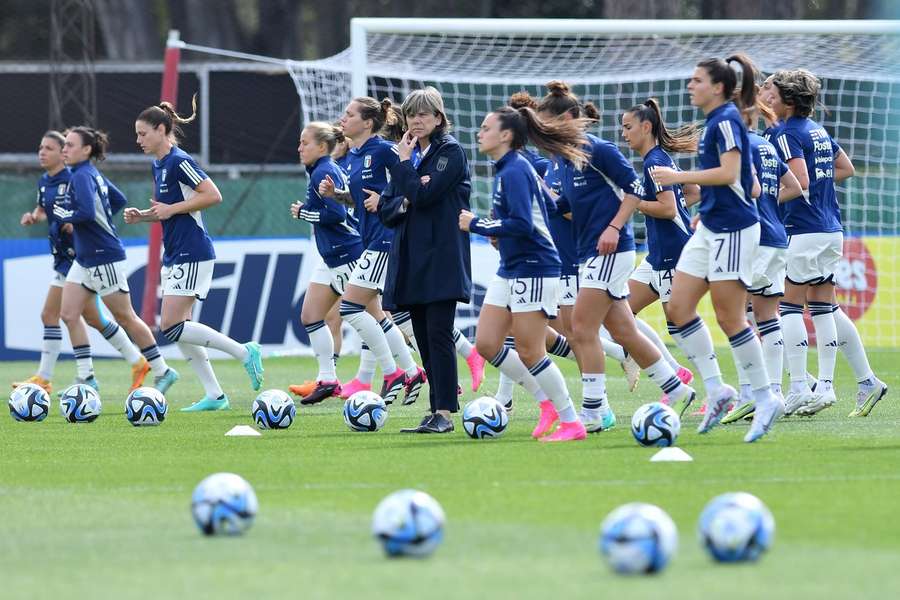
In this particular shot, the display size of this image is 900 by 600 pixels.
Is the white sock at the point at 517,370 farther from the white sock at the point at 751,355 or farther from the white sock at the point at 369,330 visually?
the white sock at the point at 369,330

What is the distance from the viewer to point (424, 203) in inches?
392

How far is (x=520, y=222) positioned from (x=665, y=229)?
208 centimetres

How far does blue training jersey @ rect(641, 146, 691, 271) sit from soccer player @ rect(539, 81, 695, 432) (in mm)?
532

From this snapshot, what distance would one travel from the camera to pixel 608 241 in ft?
32.4

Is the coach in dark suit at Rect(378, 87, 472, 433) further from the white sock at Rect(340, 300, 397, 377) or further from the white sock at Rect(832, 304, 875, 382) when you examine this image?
the white sock at Rect(832, 304, 875, 382)

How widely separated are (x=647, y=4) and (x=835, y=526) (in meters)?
20.8

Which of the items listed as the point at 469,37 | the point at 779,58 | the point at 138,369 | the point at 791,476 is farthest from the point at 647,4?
the point at 791,476

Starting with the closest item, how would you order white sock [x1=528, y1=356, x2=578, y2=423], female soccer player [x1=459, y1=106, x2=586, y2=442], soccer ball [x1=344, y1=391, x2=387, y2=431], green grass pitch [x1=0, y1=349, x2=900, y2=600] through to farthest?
green grass pitch [x1=0, y1=349, x2=900, y2=600] → female soccer player [x1=459, y1=106, x2=586, y2=442] → white sock [x1=528, y1=356, x2=578, y2=423] → soccer ball [x1=344, y1=391, x2=387, y2=431]

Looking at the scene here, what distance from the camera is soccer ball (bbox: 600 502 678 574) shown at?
215 inches

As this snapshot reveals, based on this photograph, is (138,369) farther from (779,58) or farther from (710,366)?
(779,58)

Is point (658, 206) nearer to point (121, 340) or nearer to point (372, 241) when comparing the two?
point (372, 241)

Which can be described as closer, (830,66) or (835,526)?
(835,526)

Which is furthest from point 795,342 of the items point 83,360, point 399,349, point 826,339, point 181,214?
point 83,360

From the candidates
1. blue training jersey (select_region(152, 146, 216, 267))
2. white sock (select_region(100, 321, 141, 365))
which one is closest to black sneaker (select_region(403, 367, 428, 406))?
blue training jersey (select_region(152, 146, 216, 267))
